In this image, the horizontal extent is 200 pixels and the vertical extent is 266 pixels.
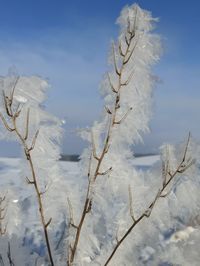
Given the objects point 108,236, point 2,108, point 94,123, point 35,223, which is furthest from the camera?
point 35,223

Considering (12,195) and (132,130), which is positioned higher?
(132,130)

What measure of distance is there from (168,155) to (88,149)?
47 centimetres

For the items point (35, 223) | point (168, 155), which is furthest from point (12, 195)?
point (168, 155)

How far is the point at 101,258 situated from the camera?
257cm

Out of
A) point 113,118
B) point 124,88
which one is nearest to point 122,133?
point 113,118

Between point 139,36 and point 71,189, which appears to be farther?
point 71,189

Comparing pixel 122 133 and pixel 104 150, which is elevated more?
pixel 122 133

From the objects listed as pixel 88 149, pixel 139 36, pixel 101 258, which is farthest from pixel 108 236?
pixel 139 36

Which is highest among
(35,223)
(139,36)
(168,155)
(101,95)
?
(139,36)

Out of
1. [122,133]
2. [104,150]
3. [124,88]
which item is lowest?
[104,150]

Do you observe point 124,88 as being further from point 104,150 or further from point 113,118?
point 104,150

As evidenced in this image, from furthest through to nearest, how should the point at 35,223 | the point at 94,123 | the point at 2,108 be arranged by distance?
the point at 35,223 → the point at 94,123 → the point at 2,108

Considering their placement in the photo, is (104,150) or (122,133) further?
(122,133)

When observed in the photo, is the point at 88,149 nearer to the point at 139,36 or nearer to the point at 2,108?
the point at 2,108
